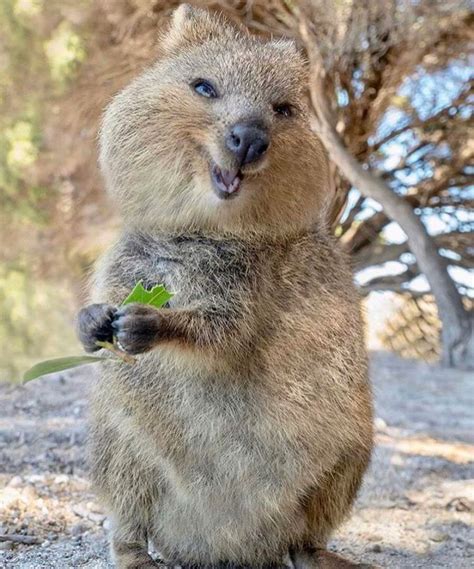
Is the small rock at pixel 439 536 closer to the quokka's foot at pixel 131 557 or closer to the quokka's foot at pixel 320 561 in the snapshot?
the quokka's foot at pixel 320 561

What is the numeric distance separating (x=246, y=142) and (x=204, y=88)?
14.5 inches

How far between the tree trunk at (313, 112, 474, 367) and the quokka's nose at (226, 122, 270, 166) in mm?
7014

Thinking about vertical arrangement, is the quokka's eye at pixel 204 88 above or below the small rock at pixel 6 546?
above

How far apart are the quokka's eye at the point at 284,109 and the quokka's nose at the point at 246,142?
11.8 inches

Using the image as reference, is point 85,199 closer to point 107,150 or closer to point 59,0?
point 59,0

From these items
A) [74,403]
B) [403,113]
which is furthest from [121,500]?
[403,113]

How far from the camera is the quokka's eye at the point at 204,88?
2.33m

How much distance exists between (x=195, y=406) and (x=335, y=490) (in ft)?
1.97

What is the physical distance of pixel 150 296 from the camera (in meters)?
2.13

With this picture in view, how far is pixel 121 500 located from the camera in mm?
2471

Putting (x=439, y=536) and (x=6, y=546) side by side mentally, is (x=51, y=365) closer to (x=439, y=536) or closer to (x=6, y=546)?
(x=6, y=546)

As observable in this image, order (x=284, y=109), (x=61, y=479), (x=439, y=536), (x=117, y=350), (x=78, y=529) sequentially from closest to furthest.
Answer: (x=117, y=350) → (x=284, y=109) → (x=78, y=529) → (x=439, y=536) → (x=61, y=479)

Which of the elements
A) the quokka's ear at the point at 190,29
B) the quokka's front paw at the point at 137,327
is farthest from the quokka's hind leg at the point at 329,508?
the quokka's ear at the point at 190,29

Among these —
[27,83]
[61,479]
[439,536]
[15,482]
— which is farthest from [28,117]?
[439,536]
